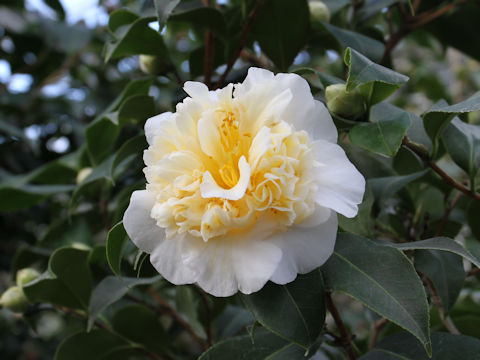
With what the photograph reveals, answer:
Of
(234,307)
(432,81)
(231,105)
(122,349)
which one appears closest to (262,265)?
(231,105)

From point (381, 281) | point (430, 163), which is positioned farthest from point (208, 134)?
point (430, 163)

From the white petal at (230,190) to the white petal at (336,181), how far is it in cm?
8

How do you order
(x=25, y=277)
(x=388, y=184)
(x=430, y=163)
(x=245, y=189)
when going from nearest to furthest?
(x=245, y=189)
(x=430, y=163)
(x=388, y=184)
(x=25, y=277)

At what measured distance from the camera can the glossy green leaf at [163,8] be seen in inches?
30.6

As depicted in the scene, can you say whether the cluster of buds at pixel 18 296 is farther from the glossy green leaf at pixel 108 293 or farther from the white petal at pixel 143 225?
the white petal at pixel 143 225

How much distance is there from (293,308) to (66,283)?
1.70 ft

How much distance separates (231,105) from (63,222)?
0.85 m

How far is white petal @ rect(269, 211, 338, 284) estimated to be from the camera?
0.56 metres

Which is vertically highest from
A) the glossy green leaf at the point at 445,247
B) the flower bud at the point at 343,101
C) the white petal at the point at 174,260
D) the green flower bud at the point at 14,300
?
the flower bud at the point at 343,101

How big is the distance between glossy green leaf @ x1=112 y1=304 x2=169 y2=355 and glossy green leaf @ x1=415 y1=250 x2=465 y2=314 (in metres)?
0.62

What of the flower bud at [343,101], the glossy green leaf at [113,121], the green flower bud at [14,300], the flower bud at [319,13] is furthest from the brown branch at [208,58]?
the green flower bud at [14,300]

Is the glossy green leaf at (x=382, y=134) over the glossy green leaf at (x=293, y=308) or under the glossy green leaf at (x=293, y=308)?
over

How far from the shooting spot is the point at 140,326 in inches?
43.9

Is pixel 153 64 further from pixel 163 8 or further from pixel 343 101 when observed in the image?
pixel 343 101
